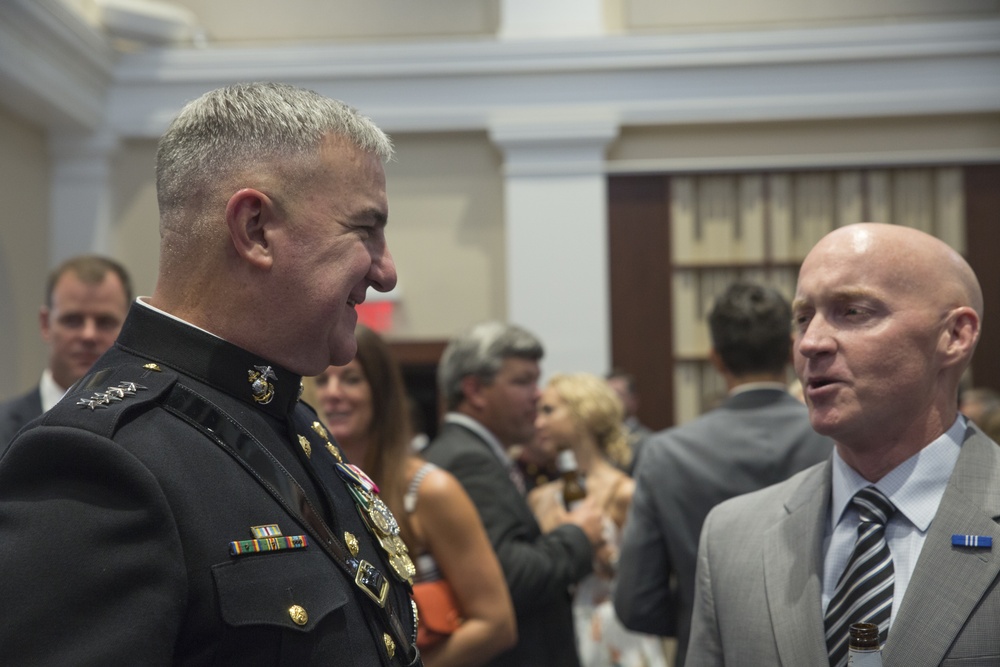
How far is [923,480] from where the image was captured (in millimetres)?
1718

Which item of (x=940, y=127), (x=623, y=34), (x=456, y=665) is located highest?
(x=623, y=34)

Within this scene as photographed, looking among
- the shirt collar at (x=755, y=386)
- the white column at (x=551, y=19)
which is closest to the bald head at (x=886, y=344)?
the shirt collar at (x=755, y=386)

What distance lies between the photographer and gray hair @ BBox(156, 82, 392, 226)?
4.33ft

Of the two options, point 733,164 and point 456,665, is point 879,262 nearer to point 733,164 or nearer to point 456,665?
point 456,665

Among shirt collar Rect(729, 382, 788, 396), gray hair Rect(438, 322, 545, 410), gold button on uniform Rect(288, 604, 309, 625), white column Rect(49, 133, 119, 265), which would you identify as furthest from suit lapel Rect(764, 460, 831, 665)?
white column Rect(49, 133, 119, 265)

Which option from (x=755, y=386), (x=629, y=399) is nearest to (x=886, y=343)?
(x=755, y=386)

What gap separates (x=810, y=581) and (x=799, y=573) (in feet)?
0.08

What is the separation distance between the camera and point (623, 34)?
272 inches

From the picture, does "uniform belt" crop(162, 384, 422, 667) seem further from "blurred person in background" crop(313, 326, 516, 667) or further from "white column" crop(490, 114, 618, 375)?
"white column" crop(490, 114, 618, 375)

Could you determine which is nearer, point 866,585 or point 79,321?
point 866,585

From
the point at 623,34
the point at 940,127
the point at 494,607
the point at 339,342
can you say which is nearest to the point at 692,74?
the point at 623,34

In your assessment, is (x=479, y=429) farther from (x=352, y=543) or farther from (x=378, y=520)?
→ (x=352, y=543)

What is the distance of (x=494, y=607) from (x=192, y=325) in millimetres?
1399

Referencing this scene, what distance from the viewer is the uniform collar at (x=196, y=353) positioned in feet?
4.28
